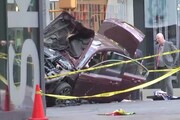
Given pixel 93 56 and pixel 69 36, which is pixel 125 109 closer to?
pixel 93 56

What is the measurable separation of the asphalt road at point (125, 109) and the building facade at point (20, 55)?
169cm

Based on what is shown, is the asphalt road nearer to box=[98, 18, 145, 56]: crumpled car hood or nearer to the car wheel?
the car wheel

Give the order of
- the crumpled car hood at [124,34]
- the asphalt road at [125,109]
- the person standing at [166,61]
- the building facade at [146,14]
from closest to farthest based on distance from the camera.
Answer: the asphalt road at [125,109] < the crumpled car hood at [124,34] < the person standing at [166,61] < the building facade at [146,14]

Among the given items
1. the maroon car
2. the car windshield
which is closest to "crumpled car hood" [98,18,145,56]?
the maroon car

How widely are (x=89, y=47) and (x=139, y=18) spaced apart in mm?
7059

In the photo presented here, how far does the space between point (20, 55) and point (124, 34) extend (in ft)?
18.1

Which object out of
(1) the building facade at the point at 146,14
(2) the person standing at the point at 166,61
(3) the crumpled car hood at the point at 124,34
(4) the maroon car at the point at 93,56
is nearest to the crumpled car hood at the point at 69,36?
(4) the maroon car at the point at 93,56

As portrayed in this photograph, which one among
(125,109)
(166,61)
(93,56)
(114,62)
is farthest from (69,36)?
(166,61)

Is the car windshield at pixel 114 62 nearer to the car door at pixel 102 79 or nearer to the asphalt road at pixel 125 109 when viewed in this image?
the car door at pixel 102 79

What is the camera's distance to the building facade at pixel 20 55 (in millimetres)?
8039

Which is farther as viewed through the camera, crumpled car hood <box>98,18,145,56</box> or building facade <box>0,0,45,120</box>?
crumpled car hood <box>98,18,145,56</box>

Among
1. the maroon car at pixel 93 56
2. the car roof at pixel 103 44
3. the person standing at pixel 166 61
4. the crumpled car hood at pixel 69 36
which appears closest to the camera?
the maroon car at pixel 93 56

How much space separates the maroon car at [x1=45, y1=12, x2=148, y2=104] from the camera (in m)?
12.6

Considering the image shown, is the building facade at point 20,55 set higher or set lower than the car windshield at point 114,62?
higher
